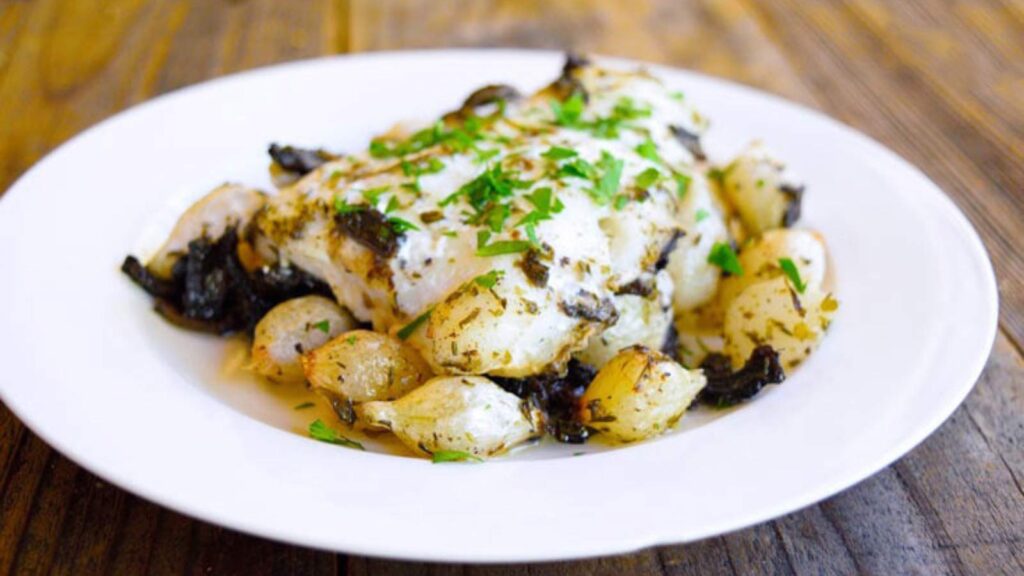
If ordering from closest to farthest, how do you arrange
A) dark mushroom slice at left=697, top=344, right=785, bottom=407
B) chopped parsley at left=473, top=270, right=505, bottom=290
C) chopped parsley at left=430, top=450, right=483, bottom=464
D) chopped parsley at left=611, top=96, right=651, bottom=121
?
chopped parsley at left=430, top=450, right=483, bottom=464, chopped parsley at left=473, top=270, right=505, bottom=290, dark mushroom slice at left=697, top=344, right=785, bottom=407, chopped parsley at left=611, top=96, right=651, bottom=121

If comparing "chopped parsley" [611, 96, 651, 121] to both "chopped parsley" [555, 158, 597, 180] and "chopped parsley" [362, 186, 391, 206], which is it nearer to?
"chopped parsley" [555, 158, 597, 180]

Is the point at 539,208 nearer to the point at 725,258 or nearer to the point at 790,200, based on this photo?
the point at 725,258

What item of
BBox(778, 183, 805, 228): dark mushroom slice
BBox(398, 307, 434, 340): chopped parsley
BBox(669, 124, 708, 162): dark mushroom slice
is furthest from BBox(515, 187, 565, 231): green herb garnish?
BBox(778, 183, 805, 228): dark mushroom slice

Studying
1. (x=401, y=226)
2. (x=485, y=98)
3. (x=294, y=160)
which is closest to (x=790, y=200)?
(x=485, y=98)

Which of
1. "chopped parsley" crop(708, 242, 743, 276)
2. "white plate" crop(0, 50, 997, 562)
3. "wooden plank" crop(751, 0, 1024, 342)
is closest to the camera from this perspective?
"white plate" crop(0, 50, 997, 562)

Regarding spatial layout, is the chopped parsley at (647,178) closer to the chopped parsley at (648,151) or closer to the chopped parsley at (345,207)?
the chopped parsley at (648,151)
